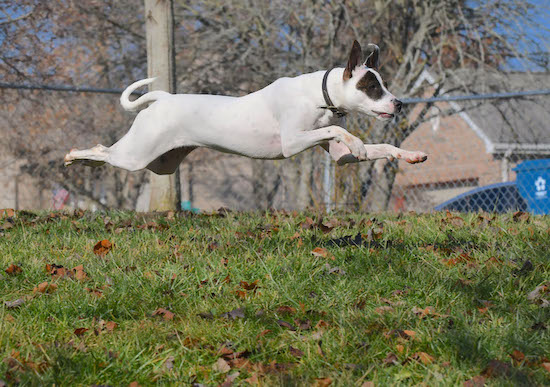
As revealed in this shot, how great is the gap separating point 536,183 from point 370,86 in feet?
18.3

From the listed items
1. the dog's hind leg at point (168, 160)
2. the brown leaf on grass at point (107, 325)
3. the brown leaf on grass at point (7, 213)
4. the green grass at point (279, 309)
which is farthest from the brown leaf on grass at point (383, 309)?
the brown leaf on grass at point (7, 213)

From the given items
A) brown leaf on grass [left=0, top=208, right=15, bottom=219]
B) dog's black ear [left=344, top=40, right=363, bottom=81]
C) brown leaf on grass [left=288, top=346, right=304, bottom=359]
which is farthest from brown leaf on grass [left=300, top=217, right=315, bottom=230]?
brown leaf on grass [left=0, top=208, right=15, bottom=219]

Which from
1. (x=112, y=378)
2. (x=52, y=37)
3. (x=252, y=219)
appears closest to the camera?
(x=112, y=378)

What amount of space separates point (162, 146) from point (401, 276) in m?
2.32

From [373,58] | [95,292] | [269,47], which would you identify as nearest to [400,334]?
[95,292]

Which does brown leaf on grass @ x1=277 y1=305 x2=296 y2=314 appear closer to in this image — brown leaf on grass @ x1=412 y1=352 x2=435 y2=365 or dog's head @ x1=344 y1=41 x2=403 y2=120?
brown leaf on grass @ x1=412 y1=352 x2=435 y2=365

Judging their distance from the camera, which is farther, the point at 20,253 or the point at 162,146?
the point at 162,146

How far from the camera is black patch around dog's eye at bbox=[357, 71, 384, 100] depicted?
4238 mm

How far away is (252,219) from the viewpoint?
5.39m

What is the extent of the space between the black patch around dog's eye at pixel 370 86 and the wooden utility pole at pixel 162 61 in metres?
3.01

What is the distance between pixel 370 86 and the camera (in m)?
4.26

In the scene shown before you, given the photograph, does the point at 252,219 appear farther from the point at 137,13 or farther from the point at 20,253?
the point at 137,13

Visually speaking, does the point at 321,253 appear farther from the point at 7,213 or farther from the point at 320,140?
the point at 7,213

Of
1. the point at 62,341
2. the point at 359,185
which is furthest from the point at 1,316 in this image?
the point at 359,185
